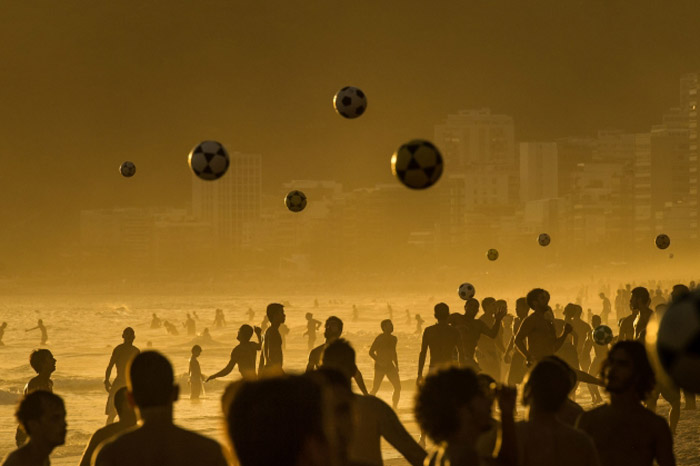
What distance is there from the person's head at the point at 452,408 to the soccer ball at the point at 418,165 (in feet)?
28.2

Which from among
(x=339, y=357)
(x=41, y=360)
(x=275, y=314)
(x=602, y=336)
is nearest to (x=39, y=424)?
(x=339, y=357)

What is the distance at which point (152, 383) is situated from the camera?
4680 mm

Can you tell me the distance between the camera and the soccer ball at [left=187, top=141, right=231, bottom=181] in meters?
16.0

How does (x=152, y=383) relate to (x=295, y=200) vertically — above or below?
below

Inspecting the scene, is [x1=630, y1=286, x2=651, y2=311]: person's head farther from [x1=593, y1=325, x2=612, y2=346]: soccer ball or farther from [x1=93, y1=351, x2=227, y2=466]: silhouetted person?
[x1=93, y1=351, x2=227, y2=466]: silhouetted person

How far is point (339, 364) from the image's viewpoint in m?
6.05

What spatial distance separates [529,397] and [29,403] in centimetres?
246

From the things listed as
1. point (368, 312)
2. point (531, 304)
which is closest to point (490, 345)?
point (531, 304)

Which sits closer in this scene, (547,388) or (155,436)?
(155,436)

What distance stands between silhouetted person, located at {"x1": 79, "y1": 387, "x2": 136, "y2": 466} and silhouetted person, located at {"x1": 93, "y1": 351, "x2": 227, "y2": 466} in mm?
1711

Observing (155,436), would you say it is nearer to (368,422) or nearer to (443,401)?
(443,401)

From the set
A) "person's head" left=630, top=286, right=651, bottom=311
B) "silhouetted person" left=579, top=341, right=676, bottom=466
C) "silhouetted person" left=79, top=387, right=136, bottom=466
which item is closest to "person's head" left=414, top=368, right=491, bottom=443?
"silhouetted person" left=579, top=341, right=676, bottom=466

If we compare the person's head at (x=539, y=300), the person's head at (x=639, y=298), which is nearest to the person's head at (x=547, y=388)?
the person's head at (x=539, y=300)

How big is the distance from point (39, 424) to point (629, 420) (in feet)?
9.64
